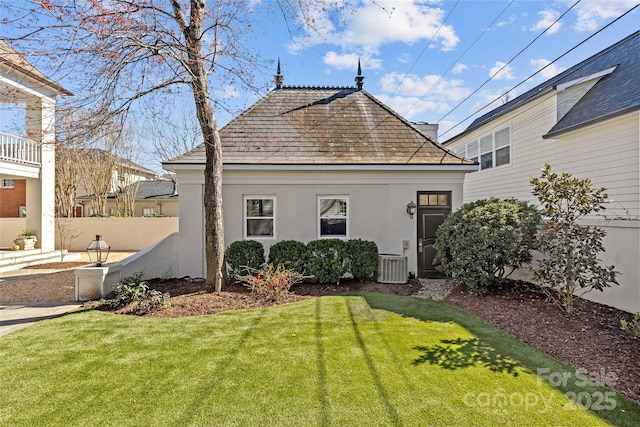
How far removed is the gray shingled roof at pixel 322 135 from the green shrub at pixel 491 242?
2.64 metres

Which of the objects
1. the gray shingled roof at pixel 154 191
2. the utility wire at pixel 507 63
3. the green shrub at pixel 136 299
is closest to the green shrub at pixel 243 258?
the green shrub at pixel 136 299

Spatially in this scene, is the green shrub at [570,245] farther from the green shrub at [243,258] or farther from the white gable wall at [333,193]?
the green shrub at [243,258]

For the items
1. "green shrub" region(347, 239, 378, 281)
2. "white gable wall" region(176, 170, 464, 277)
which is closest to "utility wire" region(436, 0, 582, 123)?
"white gable wall" region(176, 170, 464, 277)

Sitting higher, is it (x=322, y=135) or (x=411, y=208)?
(x=322, y=135)

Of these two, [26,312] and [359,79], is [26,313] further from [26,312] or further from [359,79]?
[359,79]

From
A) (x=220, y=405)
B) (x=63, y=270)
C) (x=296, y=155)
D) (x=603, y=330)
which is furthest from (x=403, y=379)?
(x=63, y=270)

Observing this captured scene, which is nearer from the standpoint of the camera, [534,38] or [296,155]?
[534,38]

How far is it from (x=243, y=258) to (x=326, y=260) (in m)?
2.15

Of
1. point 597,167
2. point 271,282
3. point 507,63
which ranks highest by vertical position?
point 507,63

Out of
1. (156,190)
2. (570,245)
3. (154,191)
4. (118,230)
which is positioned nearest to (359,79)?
(570,245)

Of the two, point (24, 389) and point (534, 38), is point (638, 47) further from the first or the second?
point (24, 389)

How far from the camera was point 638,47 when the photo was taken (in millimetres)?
9820

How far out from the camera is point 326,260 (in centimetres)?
822

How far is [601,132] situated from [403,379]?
9.29 m
